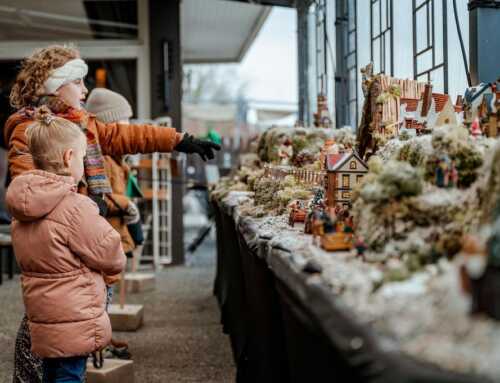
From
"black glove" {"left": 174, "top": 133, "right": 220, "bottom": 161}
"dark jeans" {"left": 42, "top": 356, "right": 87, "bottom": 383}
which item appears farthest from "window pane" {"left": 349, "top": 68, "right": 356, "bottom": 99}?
"dark jeans" {"left": 42, "top": 356, "right": 87, "bottom": 383}

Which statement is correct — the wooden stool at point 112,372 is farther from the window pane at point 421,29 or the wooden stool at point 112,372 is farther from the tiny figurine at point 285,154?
the window pane at point 421,29

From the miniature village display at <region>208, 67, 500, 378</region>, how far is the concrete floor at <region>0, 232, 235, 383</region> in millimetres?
1471

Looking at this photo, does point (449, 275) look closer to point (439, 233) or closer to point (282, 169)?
point (439, 233)

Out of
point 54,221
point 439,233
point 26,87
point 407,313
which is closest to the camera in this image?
point 407,313

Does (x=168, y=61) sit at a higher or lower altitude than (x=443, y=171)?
higher

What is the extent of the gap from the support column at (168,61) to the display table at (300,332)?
538 cm

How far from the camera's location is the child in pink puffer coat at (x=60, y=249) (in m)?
2.77

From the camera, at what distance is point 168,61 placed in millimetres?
9562

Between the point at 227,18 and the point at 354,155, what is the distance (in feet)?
29.0

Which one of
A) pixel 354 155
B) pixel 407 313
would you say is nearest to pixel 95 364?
pixel 354 155

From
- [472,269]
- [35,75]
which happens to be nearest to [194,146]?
[35,75]

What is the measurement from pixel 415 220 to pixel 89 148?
2070 mm

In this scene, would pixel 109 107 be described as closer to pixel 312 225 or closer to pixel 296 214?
pixel 296 214

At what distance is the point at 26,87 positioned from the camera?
3.50m
